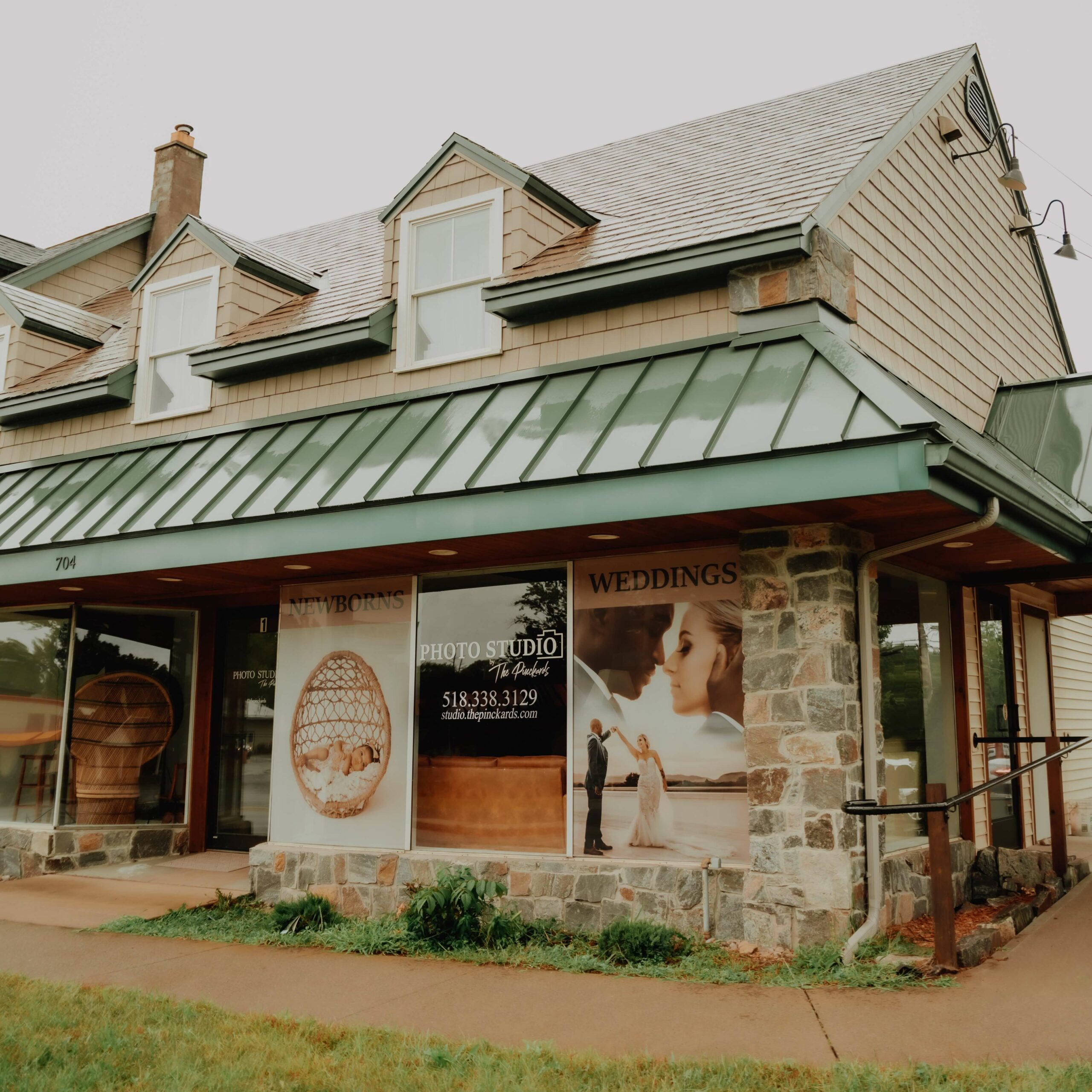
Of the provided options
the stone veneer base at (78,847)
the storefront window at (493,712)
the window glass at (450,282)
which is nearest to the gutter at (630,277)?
the window glass at (450,282)

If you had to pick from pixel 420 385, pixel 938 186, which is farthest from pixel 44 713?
pixel 938 186

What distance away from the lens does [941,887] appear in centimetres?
689

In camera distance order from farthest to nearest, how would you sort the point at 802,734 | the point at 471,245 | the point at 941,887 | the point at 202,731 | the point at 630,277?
the point at 202,731 < the point at 471,245 < the point at 630,277 < the point at 802,734 < the point at 941,887

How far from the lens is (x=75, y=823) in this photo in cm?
1215

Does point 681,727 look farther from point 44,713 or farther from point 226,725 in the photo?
point 44,713

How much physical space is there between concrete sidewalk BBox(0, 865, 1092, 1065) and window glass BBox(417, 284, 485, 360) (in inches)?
212

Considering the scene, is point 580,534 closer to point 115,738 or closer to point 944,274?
point 944,274

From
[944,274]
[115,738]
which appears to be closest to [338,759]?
[115,738]

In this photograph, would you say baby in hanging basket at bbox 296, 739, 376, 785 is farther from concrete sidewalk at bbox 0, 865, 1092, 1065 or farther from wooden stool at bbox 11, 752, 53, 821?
wooden stool at bbox 11, 752, 53, 821

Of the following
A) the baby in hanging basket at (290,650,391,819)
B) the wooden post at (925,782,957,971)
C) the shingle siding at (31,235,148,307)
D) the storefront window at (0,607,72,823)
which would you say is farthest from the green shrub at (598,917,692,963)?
the shingle siding at (31,235,148,307)

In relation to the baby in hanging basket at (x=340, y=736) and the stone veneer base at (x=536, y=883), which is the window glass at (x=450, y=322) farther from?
the stone veneer base at (x=536, y=883)

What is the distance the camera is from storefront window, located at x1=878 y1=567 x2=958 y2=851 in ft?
28.8

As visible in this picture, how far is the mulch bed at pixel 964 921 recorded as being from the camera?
7703 millimetres

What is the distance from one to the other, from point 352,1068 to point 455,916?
2787mm
